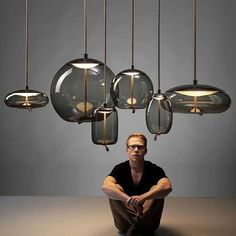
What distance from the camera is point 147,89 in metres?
2.81

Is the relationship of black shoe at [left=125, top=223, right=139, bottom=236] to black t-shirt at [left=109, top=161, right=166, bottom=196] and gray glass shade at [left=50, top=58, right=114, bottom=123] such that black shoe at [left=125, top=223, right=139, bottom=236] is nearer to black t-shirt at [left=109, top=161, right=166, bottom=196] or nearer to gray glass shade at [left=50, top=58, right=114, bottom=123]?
black t-shirt at [left=109, top=161, right=166, bottom=196]

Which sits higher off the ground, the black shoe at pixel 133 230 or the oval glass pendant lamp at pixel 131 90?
the oval glass pendant lamp at pixel 131 90

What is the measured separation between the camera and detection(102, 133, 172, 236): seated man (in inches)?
171

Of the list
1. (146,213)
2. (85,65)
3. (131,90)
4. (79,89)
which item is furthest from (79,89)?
(146,213)

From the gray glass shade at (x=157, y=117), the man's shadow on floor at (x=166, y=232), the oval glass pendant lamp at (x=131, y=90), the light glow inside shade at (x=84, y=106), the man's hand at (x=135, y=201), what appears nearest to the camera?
the light glow inside shade at (x=84, y=106)

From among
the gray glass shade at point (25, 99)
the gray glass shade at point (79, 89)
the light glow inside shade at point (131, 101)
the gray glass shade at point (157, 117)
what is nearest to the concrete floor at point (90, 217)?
the gray glass shade at point (157, 117)

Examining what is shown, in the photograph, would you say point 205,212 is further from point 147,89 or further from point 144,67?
point 147,89

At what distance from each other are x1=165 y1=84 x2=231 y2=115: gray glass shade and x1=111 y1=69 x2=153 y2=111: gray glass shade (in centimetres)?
30

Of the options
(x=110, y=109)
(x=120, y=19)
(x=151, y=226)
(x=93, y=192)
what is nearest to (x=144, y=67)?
(x=120, y=19)

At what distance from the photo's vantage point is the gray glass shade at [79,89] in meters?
2.53

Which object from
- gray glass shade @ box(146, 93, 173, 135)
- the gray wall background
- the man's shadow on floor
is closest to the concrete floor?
the man's shadow on floor

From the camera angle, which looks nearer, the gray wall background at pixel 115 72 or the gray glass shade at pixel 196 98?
the gray glass shade at pixel 196 98

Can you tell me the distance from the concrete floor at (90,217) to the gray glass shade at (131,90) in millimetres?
2237

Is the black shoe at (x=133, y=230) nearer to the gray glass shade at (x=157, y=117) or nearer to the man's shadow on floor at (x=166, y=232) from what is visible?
the man's shadow on floor at (x=166, y=232)
